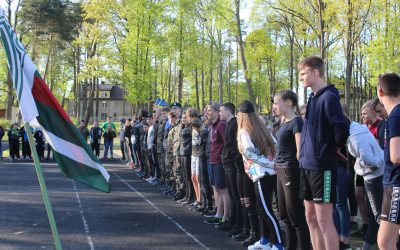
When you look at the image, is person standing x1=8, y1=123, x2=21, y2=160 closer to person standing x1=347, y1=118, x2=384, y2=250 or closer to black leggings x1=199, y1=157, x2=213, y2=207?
black leggings x1=199, y1=157, x2=213, y2=207

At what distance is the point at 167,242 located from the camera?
7.06 metres

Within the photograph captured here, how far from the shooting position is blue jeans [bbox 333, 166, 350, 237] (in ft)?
21.5

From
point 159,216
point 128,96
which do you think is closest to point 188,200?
point 159,216

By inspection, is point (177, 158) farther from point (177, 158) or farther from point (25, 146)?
point (25, 146)

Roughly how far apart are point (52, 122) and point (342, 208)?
14.3 feet

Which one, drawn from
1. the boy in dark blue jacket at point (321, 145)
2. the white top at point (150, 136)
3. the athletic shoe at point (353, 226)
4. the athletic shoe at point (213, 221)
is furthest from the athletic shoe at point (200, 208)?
the boy in dark blue jacket at point (321, 145)

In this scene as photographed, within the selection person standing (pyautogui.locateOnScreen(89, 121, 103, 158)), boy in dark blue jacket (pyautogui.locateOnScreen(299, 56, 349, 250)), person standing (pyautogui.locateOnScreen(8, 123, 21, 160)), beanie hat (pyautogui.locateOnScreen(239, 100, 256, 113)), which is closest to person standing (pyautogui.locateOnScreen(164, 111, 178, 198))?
beanie hat (pyautogui.locateOnScreen(239, 100, 256, 113))

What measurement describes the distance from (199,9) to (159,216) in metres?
32.1

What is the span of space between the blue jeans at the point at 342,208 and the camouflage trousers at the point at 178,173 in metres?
4.75

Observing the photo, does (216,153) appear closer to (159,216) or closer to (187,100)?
(159,216)

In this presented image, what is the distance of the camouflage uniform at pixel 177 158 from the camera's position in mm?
10812

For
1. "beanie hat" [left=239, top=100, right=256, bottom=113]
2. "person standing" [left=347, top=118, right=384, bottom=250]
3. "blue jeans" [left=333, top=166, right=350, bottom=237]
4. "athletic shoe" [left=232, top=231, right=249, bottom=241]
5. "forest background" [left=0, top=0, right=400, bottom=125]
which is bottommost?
"athletic shoe" [left=232, top=231, right=249, bottom=241]

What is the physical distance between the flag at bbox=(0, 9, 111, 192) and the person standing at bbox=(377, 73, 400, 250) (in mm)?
2336

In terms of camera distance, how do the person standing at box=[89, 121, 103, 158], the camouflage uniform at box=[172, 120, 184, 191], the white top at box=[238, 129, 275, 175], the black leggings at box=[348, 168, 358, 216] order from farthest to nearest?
1. the person standing at box=[89, 121, 103, 158]
2. the camouflage uniform at box=[172, 120, 184, 191]
3. the black leggings at box=[348, 168, 358, 216]
4. the white top at box=[238, 129, 275, 175]
